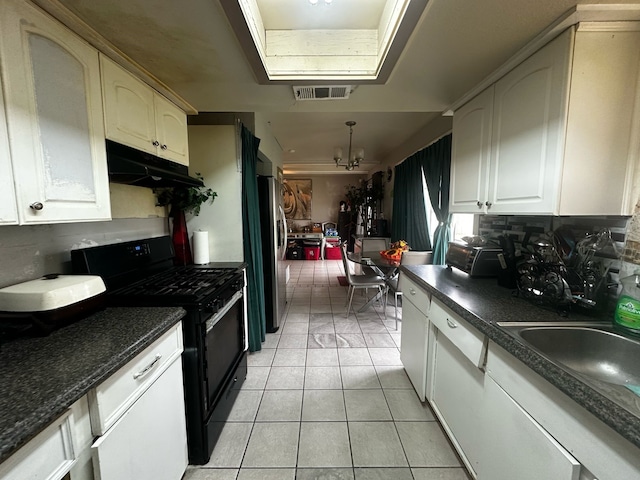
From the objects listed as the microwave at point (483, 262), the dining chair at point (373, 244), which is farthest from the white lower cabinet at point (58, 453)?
the dining chair at point (373, 244)

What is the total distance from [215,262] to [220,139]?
107 cm

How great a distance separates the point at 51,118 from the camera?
936 mm

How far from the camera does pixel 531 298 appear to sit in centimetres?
130

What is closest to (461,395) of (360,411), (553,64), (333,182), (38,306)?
(360,411)

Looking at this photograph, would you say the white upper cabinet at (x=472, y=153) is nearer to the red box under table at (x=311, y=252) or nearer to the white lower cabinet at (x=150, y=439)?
the white lower cabinet at (x=150, y=439)

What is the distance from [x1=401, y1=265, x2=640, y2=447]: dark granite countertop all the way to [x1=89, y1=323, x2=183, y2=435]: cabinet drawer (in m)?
1.37

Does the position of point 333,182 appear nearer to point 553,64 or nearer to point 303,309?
point 303,309

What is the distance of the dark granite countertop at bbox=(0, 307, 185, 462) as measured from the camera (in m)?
0.58

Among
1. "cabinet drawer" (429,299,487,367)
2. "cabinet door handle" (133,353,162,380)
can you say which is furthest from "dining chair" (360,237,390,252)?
"cabinet door handle" (133,353,162,380)

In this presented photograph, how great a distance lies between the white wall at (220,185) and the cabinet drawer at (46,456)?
1.68 metres

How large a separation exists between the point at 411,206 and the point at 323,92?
259 centimetres

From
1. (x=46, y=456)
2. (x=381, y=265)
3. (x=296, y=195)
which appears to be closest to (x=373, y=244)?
(x=381, y=265)

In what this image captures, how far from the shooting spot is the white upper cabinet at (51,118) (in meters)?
0.83

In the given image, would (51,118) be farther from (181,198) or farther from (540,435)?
(540,435)
